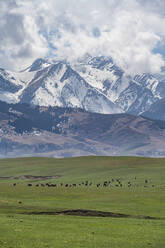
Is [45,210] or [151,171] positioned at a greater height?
[151,171]

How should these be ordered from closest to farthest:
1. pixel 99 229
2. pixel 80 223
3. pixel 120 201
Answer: pixel 99 229
pixel 80 223
pixel 120 201

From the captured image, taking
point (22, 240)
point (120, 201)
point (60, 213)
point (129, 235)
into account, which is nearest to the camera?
point (22, 240)

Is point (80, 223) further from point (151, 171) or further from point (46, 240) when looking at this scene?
point (151, 171)

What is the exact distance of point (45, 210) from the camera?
7400 cm

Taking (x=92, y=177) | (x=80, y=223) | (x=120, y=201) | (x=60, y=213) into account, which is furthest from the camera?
(x=92, y=177)

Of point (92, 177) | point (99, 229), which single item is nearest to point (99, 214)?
point (99, 229)

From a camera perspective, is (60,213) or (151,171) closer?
(60,213)

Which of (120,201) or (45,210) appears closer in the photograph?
(45,210)

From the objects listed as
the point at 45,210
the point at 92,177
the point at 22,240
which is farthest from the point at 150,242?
the point at 92,177

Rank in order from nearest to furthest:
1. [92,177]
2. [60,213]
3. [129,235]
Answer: [129,235]
[60,213]
[92,177]

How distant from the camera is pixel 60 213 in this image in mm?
70188

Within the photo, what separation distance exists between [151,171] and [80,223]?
139m

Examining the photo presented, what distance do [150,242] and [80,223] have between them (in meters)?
13.3

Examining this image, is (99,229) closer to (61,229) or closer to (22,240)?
(61,229)
